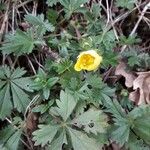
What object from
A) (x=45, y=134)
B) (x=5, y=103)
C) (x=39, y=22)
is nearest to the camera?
(x=45, y=134)

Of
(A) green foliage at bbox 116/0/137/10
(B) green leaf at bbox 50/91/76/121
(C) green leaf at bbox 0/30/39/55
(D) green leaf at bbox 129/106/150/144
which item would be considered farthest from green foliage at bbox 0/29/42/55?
(D) green leaf at bbox 129/106/150/144

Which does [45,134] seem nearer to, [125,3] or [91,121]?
[91,121]

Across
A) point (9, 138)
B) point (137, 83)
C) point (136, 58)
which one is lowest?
point (9, 138)

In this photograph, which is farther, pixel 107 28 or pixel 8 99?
pixel 107 28

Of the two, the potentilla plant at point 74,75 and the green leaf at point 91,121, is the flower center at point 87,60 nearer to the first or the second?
the potentilla plant at point 74,75

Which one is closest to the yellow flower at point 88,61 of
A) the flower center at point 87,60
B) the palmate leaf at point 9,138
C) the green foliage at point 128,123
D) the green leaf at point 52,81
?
the flower center at point 87,60

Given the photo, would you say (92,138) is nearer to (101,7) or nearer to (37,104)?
(37,104)

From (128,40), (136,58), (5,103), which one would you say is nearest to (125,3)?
(128,40)

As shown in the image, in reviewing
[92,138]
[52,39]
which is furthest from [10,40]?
[92,138]
